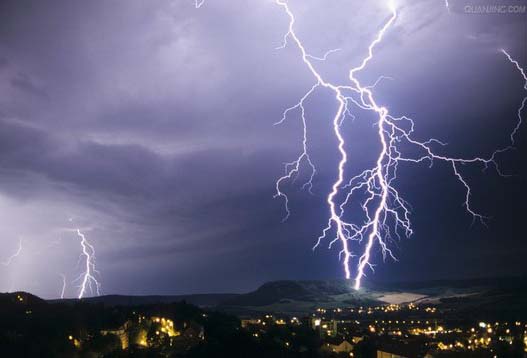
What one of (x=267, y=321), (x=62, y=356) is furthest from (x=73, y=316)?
(x=267, y=321)

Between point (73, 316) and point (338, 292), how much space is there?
8352 centimetres

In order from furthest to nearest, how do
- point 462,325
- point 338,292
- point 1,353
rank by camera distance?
point 338,292
point 462,325
point 1,353

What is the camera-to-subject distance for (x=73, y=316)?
85.0 feet

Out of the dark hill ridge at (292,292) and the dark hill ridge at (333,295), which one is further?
the dark hill ridge at (292,292)

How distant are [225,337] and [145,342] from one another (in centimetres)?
535

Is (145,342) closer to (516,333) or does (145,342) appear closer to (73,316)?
(73,316)

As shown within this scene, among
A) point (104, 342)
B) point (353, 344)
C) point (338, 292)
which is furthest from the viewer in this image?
point (338, 292)

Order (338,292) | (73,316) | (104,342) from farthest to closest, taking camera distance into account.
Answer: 1. (338,292)
2. (73,316)
3. (104,342)

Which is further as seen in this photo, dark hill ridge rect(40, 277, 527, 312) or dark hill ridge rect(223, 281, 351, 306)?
dark hill ridge rect(223, 281, 351, 306)

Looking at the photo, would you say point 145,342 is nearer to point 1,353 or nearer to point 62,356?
point 62,356

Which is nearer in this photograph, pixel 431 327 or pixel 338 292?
pixel 431 327

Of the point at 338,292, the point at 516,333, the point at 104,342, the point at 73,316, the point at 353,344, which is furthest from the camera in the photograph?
the point at 338,292

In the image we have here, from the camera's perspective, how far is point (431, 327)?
4456 centimetres

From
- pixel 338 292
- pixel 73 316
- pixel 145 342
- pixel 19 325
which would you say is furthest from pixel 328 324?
pixel 338 292
